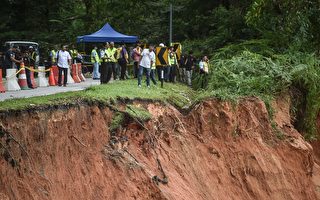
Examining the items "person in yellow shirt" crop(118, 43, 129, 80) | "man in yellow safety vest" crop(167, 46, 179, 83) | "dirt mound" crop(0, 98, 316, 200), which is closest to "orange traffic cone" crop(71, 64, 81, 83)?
"person in yellow shirt" crop(118, 43, 129, 80)

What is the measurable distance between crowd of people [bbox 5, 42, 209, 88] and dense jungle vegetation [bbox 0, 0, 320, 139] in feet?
4.08

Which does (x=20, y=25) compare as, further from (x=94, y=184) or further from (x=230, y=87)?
(x=94, y=184)

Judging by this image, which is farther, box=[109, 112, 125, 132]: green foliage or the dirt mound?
box=[109, 112, 125, 132]: green foliage

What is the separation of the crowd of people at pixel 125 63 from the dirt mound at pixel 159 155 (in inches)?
158

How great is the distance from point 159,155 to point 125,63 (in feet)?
35.8

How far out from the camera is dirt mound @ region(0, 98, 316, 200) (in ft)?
35.2

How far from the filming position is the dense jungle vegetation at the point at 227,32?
19203 mm

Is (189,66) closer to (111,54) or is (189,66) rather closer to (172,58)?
(172,58)

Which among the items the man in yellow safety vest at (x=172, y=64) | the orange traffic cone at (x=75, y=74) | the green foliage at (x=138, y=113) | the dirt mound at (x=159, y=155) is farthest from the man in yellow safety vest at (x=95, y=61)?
the green foliage at (x=138, y=113)

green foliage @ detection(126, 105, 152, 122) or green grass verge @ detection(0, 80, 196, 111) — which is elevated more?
green grass verge @ detection(0, 80, 196, 111)

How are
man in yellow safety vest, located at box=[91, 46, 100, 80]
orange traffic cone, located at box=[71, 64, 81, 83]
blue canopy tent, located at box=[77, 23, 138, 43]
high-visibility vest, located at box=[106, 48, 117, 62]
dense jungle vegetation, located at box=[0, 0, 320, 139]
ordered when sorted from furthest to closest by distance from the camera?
blue canopy tent, located at box=[77, 23, 138, 43]
man in yellow safety vest, located at box=[91, 46, 100, 80]
orange traffic cone, located at box=[71, 64, 81, 83]
high-visibility vest, located at box=[106, 48, 117, 62]
dense jungle vegetation, located at box=[0, 0, 320, 139]

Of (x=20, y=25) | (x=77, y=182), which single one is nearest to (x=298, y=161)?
(x=77, y=182)

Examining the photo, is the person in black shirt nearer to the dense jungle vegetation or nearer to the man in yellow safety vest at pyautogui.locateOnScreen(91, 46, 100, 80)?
the dense jungle vegetation

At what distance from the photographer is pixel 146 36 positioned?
124 feet
